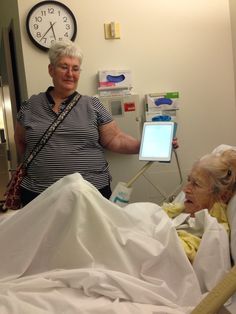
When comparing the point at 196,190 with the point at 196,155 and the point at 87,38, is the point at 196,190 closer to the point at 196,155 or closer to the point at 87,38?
the point at 196,155

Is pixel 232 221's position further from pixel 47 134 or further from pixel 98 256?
pixel 47 134

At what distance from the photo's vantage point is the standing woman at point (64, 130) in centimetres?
203

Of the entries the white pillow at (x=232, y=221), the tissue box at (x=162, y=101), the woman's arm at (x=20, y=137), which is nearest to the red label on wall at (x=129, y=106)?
the tissue box at (x=162, y=101)

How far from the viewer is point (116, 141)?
2.20 meters

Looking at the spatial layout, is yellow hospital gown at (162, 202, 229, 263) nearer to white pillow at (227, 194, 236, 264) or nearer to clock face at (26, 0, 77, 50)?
white pillow at (227, 194, 236, 264)

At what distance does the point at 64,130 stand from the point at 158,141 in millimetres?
508

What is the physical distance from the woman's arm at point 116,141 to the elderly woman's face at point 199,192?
64 centimetres

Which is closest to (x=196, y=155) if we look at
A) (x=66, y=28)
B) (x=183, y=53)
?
(x=183, y=53)

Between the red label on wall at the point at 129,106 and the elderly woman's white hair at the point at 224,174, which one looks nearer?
the elderly woman's white hair at the point at 224,174

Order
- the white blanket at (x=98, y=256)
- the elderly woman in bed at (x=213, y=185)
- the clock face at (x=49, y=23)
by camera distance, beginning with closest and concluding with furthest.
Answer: the white blanket at (x=98, y=256), the elderly woman in bed at (x=213, y=185), the clock face at (x=49, y=23)

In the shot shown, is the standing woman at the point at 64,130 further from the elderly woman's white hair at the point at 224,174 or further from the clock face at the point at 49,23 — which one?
the elderly woman's white hair at the point at 224,174

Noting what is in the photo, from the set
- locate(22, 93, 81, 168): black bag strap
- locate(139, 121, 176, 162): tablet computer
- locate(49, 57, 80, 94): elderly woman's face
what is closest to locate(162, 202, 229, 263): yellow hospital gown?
locate(139, 121, 176, 162): tablet computer

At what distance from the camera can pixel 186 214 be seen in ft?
5.15

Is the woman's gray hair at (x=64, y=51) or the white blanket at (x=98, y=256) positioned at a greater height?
the woman's gray hair at (x=64, y=51)
